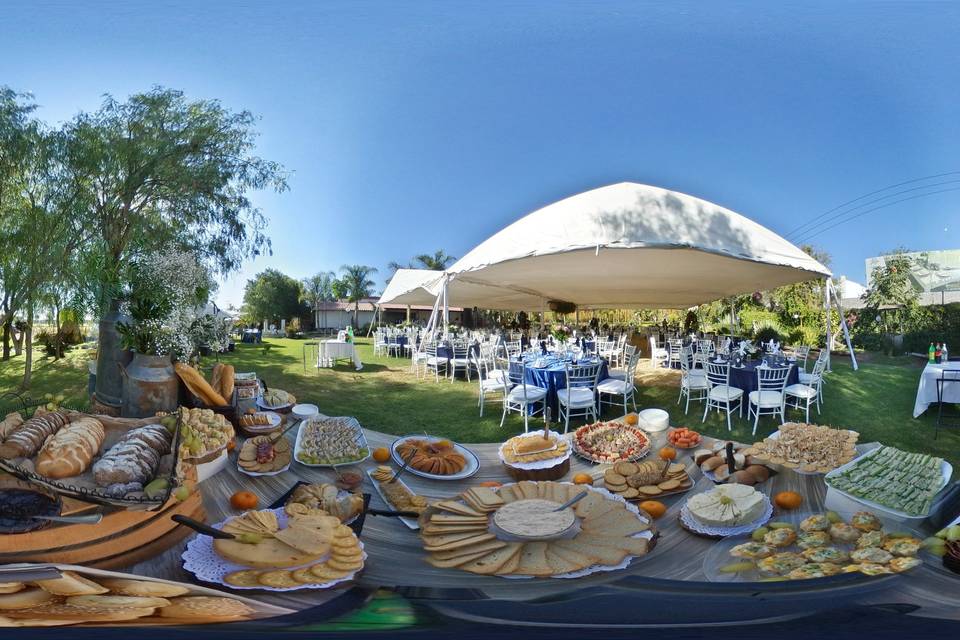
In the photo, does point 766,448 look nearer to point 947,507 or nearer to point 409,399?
point 947,507

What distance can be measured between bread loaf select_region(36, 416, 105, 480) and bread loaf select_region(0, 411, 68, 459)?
0.17ft

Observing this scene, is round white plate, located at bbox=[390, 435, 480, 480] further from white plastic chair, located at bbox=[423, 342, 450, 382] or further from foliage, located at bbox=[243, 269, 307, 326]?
foliage, located at bbox=[243, 269, 307, 326]

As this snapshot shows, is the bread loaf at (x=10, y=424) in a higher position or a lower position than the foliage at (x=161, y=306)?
lower

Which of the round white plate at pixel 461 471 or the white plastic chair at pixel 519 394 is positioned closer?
the round white plate at pixel 461 471

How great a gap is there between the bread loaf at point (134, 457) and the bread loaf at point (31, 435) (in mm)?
215

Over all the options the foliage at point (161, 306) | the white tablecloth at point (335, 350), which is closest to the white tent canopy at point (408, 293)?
the white tablecloth at point (335, 350)

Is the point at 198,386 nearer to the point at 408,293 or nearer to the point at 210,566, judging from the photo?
the point at 210,566

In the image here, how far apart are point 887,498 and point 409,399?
18.0ft

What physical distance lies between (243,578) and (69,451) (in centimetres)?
73

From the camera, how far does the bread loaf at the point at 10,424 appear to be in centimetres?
143

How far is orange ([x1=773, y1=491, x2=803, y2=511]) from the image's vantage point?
1596 mm

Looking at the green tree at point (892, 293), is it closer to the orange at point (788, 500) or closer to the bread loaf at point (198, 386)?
the orange at point (788, 500)

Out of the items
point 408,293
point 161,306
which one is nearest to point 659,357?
point 408,293

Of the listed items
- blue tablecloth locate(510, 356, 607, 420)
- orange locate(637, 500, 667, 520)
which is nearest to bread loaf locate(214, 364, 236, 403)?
orange locate(637, 500, 667, 520)
